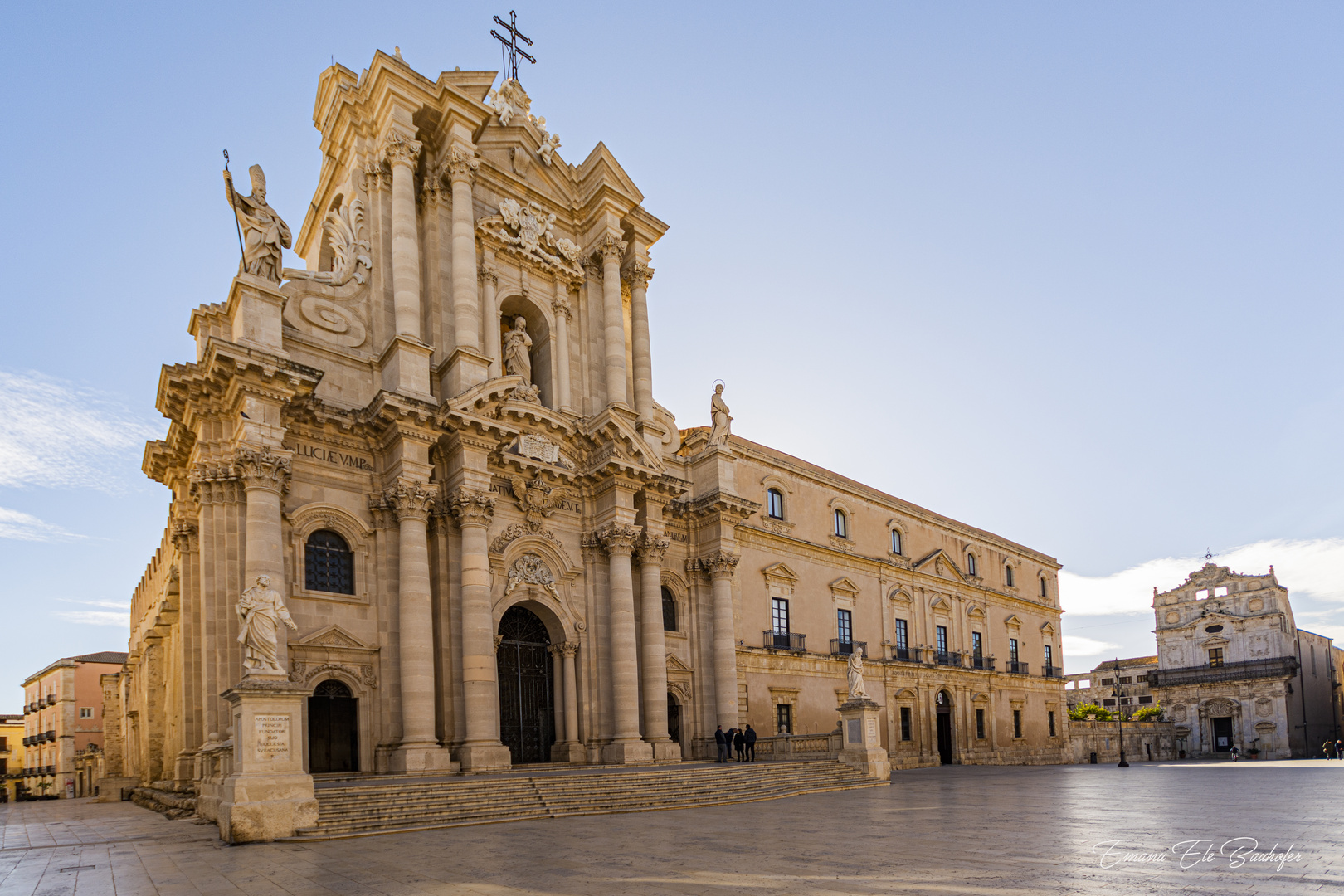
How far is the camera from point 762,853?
11234 millimetres

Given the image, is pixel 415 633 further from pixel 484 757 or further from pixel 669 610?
pixel 669 610

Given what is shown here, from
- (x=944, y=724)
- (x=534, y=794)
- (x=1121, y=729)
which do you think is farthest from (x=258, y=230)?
(x=1121, y=729)

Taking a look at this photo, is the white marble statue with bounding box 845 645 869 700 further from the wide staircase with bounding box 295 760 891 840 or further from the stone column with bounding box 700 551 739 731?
the stone column with bounding box 700 551 739 731

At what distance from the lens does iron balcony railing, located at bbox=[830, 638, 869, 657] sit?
1372 inches

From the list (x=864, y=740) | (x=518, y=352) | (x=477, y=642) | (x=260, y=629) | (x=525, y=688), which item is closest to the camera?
(x=260, y=629)

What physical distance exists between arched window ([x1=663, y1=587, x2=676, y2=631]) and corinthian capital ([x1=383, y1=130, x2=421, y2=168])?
14.4m

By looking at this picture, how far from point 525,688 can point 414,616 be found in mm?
4973

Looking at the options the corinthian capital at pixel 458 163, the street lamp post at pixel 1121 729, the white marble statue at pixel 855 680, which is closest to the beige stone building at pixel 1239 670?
the street lamp post at pixel 1121 729

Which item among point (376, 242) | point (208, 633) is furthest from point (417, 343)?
point (208, 633)

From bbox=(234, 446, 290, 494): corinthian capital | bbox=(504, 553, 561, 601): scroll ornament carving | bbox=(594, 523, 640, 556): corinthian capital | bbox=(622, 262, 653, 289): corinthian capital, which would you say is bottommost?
bbox=(504, 553, 561, 601): scroll ornament carving

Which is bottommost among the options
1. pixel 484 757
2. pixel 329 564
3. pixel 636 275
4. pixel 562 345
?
pixel 484 757

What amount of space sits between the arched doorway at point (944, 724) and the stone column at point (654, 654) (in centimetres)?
1812

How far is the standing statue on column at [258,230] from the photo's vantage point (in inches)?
796

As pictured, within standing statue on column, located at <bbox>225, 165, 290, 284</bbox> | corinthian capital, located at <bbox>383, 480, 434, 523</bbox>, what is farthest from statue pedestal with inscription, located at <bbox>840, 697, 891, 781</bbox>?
standing statue on column, located at <bbox>225, 165, 290, 284</bbox>
